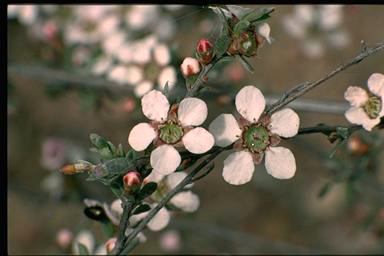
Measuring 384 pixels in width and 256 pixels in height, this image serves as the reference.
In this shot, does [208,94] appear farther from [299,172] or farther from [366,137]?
[299,172]

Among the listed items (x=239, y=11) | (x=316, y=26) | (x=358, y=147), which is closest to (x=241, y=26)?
(x=239, y=11)

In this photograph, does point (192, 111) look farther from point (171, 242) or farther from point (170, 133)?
point (171, 242)

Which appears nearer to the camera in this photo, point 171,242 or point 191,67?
point 191,67

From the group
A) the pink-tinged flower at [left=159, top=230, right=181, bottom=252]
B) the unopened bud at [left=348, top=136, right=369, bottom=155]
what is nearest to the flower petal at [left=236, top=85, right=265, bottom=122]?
the unopened bud at [left=348, top=136, right=369, bottom=155]

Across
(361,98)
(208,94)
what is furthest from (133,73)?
(361,98)

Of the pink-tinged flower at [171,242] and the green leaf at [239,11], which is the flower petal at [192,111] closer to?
the green leaf at [239,11]

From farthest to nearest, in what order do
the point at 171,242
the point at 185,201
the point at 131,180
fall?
the point at 171,242 → the point at 185,201 → the point at 131,180

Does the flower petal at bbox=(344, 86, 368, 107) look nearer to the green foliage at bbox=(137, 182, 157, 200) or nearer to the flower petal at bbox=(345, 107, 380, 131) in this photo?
the flower petal at bbox=(345, 107, 380, 131)
